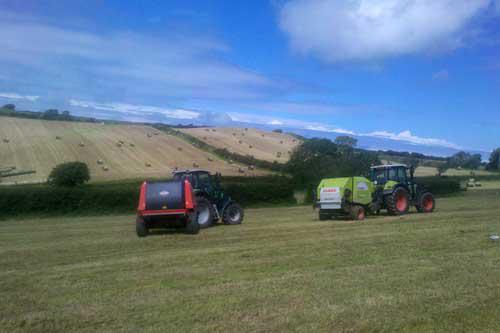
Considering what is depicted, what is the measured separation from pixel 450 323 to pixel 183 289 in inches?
148

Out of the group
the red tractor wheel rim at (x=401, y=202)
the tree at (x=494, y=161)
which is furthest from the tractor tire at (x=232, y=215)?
the tree at (x=494, y=161)

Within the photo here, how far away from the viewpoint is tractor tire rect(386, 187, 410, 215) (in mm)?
20203

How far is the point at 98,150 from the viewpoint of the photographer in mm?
45562

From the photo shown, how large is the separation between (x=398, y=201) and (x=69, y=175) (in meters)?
22.2

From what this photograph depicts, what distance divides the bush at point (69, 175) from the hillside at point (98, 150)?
6.61 ft

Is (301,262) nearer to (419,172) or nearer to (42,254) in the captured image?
(42,254)

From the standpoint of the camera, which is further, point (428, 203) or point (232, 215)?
point (428, 203)

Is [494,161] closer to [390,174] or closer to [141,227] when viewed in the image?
[390,174]

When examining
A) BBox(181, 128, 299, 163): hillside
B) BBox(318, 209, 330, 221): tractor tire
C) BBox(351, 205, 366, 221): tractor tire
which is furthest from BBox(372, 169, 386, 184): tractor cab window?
BBox(181, 128, 299, 163): hillside

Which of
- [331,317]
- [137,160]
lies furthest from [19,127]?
[331,317]

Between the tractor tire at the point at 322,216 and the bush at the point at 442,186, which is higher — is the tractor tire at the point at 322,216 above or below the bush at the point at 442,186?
below

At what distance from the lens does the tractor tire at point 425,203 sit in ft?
71.1

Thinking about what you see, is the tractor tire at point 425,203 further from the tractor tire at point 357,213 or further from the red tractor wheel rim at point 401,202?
the tractor tire at point 357,213

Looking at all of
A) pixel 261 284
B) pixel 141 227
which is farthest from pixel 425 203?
pixel 261 284
